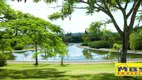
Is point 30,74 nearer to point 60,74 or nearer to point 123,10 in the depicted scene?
point 60,74

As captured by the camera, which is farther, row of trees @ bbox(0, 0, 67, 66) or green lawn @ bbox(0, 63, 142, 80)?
row of trees @ bbox(0, 0, 67, 66)

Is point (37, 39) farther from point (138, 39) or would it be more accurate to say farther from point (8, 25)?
point (138, 39)

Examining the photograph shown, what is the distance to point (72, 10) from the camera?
1997cm

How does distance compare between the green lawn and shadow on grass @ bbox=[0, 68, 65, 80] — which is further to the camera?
shadow on grass @ bbox=[0, 68, 65, 80]

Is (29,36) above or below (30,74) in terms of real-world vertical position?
above

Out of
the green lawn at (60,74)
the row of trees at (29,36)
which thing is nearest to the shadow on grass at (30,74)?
the green lawn at (60,74)

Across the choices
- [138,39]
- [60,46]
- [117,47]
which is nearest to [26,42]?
[60,46]

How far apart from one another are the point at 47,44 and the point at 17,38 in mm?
2015

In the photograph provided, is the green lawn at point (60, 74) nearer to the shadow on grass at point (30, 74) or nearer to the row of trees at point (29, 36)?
the shadow on grass at point (30, 74)

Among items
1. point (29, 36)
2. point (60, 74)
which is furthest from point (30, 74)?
point (29, 36)

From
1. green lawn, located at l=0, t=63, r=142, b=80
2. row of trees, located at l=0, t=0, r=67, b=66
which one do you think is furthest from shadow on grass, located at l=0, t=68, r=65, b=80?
row of trees, located at l=0, t=0, r=67, b=66

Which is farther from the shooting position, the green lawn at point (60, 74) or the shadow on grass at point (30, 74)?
the shadow on grass at point (30, 74)

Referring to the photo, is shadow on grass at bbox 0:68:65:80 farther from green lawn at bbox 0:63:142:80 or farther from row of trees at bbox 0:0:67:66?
row of trees at bbox 0:0:67:66

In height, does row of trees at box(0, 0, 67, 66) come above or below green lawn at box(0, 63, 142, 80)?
above
